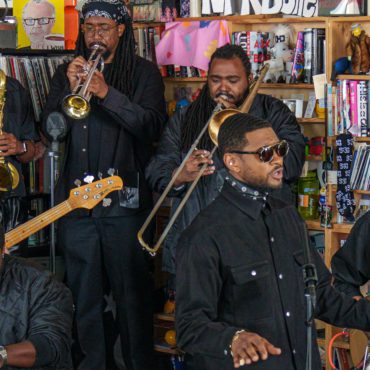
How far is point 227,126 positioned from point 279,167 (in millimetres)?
232

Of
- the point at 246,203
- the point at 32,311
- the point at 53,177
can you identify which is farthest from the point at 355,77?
the point at 32,311

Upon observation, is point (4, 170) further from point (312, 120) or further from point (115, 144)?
point (312, 120)

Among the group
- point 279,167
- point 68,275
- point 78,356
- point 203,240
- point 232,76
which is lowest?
point 78,356

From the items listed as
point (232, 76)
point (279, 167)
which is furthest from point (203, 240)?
point (232, 76)

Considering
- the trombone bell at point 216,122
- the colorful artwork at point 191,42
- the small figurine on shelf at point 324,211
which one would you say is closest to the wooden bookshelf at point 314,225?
the small figurine on shelf at point 324,211

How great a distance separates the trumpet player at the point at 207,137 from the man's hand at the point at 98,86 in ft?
1.10

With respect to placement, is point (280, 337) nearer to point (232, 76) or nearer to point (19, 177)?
point (232, 76)

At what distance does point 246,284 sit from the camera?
301 centimetres

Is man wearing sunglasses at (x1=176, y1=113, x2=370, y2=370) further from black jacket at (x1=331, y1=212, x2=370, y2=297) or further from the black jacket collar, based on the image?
black jacket at (x1=331, y1=212, x2=370, y2=297)

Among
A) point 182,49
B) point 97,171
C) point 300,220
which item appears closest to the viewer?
point 300,220

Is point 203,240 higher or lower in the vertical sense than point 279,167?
lower

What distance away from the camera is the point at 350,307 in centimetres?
313

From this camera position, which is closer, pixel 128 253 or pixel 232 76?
pixel 232 76

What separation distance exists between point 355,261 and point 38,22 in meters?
2.67
